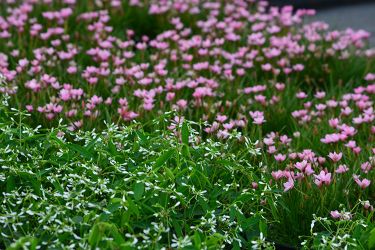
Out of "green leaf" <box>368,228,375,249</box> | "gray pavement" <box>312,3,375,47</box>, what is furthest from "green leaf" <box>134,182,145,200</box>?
"gray pavement" <box>312,3,375,47</box>

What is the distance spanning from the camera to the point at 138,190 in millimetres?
2908

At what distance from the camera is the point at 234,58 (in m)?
5.50

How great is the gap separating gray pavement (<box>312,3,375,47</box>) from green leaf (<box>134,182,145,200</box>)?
17.8ft

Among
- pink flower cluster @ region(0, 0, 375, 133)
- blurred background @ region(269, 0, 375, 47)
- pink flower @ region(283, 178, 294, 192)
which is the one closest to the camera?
pink flower @ region(283, 178, 294, 192)

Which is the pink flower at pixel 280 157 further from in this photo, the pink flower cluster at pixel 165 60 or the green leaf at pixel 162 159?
the green leaf at pixel 162 159

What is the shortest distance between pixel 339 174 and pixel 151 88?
159 cm

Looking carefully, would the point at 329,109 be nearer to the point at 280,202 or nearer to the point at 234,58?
the point at 234,58

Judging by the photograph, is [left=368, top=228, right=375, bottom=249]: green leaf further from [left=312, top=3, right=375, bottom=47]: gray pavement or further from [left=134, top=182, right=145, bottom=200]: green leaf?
[left=312, top=3, right=375, bottom=47]: gray pavement

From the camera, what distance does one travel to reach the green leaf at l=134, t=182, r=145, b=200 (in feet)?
9.47

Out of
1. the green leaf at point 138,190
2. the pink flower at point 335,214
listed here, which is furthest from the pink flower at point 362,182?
the green leaf at point 138,190

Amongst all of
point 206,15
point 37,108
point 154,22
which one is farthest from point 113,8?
point 37,108

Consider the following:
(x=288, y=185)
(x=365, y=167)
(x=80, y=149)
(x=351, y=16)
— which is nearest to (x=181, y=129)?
(x=80, y=149)

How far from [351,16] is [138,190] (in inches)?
254

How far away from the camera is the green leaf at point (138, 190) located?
9.47ft
